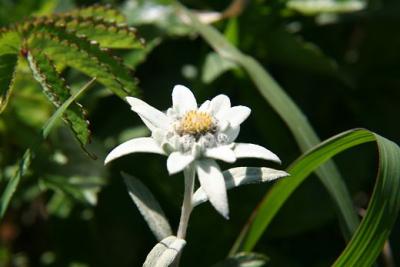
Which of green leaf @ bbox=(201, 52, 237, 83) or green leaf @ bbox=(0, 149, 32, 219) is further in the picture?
green leaf @ bbox=(201, 52, 237, 83)

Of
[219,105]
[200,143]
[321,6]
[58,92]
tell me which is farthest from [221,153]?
[321,6]

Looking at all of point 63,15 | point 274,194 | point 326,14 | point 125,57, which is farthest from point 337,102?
point 63,15

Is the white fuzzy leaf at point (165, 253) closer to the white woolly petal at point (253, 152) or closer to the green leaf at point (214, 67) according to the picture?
the white woolly petal at point (253, 152)

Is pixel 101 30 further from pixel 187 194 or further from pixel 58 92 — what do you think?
pixel 187 194

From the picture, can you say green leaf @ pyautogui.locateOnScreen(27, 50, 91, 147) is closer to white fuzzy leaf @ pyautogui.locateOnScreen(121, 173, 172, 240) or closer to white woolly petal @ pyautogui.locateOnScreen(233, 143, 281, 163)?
white fuzzy leaf @ pyautogui.locateOnScreen(121, 173, 172, 240)

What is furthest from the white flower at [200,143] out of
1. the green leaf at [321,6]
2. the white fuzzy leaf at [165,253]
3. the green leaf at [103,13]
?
the green leaf at [321,6]

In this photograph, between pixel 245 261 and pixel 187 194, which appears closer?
pixel 187 194

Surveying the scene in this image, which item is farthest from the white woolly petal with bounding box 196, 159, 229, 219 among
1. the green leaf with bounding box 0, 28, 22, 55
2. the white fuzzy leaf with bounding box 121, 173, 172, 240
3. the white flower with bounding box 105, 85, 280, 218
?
the green leaf with bounding box 0, 28, 22, 55
